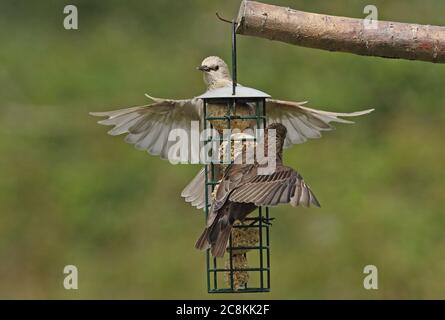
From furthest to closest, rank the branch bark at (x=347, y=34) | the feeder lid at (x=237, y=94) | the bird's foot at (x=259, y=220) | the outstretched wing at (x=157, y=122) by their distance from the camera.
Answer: the outstretched wing at (x=157, y=122) < the bird's foot at (x=259, y=220) < the feeder lid at (x=237, y=94) < the branch bark at (x=347, y=34)

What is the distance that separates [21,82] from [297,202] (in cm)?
676

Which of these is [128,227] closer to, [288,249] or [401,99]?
[288,249]

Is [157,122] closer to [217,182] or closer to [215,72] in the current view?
[215,72]

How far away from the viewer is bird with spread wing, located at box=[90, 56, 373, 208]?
21.7 ft

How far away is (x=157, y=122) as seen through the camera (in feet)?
22.2

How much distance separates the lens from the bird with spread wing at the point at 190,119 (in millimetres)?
6605

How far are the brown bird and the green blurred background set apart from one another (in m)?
3.31

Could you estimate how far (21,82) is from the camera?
37.4 ft

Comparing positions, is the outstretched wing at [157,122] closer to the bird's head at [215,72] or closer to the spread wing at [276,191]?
the bird's head at [215,72]

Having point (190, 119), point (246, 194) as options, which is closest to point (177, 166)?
point (190, 119)

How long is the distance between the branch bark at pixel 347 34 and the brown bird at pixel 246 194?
27.1 inches

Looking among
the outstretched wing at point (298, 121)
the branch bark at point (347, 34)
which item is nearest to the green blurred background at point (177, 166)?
the outstretched wing at point (298, 121)

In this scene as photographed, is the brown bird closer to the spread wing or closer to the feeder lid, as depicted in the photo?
the spread wing

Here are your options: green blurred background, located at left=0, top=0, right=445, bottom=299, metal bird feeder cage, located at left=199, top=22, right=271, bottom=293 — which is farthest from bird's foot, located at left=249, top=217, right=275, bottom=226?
green blurred background, located at left=0, top=0, right=445, bottom=299
